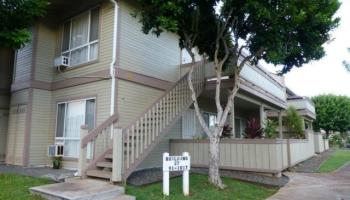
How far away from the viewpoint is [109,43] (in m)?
11.5

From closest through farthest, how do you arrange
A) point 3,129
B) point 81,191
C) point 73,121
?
Answer: point 81,191
point 73,121
point 3,129

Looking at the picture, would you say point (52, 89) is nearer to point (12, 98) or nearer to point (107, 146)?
point (12, 98)

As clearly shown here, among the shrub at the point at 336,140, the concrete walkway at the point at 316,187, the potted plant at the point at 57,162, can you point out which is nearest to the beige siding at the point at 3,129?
the potted plant at the point at 57,162

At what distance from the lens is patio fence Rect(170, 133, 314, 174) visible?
36.1 feet

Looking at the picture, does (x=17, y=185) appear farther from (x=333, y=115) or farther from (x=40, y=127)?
(x=333, y=115)

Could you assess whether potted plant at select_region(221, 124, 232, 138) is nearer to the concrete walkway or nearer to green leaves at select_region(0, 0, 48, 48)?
the concrete walkway

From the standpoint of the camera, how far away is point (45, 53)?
1330cm

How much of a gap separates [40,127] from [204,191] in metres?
7.46

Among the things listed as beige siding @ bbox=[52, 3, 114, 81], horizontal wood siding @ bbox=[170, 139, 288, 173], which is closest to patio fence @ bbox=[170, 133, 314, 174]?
horizontal wood siding @ bbox=[170, 139, 288, 173]

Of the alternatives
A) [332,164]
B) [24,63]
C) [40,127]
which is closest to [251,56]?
[40,127]

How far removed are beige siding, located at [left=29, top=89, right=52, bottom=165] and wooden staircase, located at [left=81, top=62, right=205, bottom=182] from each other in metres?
3.30

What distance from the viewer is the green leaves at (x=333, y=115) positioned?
40375 mm

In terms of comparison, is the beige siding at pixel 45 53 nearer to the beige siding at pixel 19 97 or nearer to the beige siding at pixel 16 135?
the beige siding at pixel 19 97

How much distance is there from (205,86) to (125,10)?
14.8ft
